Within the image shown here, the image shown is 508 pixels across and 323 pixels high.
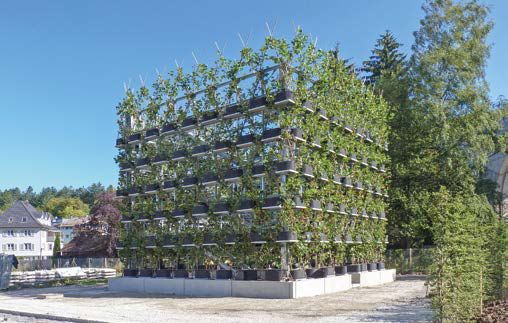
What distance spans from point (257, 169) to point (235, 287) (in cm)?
438

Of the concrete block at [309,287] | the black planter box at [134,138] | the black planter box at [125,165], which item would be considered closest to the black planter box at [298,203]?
the concrete block at [309,287]

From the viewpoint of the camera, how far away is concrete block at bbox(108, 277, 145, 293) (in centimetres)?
2558

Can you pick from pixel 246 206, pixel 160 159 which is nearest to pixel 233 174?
pixel 246 206

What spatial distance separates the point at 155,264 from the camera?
86.9ft

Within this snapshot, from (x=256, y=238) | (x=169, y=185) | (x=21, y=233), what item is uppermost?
(x=169, y=185)

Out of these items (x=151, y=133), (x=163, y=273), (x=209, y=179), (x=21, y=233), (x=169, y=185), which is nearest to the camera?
(x=209, y=179)

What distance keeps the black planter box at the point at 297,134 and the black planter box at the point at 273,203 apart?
236 cm

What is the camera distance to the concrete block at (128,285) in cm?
2558

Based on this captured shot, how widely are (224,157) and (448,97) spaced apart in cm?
1636

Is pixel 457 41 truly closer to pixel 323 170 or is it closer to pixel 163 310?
pixel 323 170

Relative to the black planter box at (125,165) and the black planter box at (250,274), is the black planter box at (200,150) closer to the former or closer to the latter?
the black planter box at (125,165)

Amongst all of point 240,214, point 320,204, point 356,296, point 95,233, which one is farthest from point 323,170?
point 95,233

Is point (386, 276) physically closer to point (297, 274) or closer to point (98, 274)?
point (297, 274)

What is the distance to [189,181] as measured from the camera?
24625 millimetres
